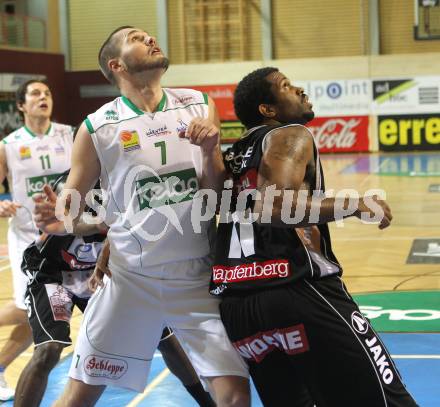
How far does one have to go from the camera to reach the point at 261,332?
10.0ft

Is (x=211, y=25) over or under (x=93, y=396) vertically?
over

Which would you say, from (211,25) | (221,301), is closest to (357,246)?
(221,301)

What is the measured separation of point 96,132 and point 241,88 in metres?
0.68

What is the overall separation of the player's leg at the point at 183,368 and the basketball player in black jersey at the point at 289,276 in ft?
3.71

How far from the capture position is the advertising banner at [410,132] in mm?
24719

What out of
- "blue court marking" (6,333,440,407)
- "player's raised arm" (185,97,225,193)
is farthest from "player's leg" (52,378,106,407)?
"blue court marking" (6,333,440,407)

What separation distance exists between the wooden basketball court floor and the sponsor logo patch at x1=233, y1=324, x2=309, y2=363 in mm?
2002

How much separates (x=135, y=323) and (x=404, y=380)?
239 cm

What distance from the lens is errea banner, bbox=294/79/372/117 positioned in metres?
25.2

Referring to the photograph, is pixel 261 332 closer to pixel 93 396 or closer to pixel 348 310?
pixel 348 310

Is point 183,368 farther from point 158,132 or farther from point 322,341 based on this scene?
point 322,341

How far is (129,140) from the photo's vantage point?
3.52 m

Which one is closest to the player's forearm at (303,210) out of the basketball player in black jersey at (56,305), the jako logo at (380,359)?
the jako logo at (380,359)

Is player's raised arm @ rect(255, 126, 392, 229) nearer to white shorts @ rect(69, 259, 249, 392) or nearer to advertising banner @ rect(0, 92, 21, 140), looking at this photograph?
white shorts @ rect(69, 259, 249, 392)
